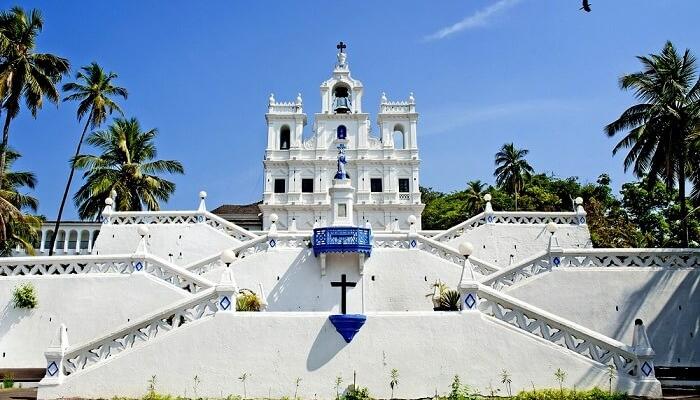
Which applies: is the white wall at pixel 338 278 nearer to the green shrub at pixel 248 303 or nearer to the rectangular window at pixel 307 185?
the green shrub at pixel 248 303

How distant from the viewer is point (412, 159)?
144 ft

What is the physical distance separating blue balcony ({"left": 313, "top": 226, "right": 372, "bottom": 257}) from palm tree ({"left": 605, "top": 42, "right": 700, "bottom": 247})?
40.0 ft

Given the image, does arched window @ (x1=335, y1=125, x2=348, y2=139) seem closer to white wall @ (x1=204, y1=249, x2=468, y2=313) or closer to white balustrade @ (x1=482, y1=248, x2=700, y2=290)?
white wall @ (x1=204, y1=249, x2=468, y2=313)

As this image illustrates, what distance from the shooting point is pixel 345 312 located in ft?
42.8

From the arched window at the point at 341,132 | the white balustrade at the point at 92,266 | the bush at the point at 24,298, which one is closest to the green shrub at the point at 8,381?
the bush at the point at 24,298

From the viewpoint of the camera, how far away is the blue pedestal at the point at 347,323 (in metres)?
12.5

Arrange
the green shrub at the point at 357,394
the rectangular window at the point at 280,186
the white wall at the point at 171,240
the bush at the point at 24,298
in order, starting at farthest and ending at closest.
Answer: the rectangular window at the point at 280,186, the white wall at the point at 171,240, the bush at the point at 24,298, the green shrub at the point at 357,394

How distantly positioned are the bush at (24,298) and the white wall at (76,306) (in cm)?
16

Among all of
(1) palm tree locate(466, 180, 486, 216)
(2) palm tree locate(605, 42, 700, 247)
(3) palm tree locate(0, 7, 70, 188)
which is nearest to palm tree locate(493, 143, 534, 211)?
(1) palm tree locate(466, 180, 486, 216)

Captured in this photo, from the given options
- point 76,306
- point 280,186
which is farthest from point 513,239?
point 280,186

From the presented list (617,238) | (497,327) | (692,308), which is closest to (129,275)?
(497,327)

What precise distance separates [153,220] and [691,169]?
974 inches

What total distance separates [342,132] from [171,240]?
21.3 m

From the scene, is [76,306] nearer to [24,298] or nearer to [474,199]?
[24,298]
